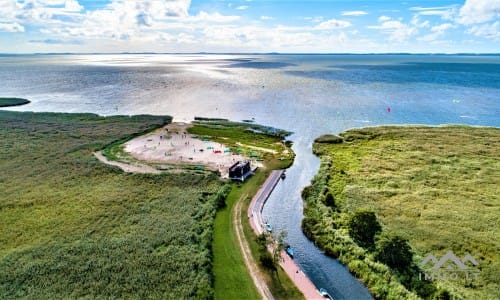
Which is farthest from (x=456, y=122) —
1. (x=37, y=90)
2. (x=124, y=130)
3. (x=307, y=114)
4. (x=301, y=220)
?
(x=37, y=90)

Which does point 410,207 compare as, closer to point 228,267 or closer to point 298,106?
point 228,267

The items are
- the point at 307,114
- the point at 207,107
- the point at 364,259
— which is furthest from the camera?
the point at 207,107

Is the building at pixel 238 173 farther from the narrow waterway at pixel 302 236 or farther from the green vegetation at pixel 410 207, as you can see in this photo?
the green vegetation at pixel 410 207

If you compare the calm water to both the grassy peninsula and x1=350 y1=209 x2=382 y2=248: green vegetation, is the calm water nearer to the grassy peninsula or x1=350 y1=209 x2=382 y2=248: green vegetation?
x1=350 y1=209 x2=382 y2=248: green vegetation

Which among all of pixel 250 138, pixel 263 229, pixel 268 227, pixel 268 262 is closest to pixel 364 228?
pixel 268 227

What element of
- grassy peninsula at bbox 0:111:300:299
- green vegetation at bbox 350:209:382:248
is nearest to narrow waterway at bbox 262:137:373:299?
grassy peninsula at bbox 0:111:300:299

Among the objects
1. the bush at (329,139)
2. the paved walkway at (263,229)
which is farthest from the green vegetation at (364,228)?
the bush at (329,139)

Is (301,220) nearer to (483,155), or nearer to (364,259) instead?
(364,259)
